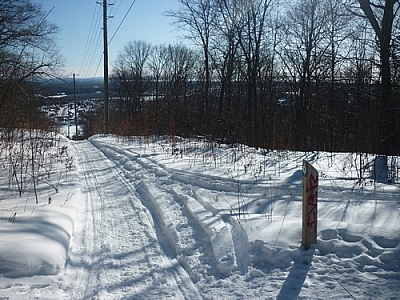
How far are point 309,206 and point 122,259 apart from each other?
91.6 inches

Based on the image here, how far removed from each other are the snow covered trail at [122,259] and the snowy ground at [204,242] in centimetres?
1

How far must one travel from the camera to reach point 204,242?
452 centimetres

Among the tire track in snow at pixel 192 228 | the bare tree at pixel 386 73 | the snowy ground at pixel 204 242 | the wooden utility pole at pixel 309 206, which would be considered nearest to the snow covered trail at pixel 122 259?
the snowy ground at pixel 204 242

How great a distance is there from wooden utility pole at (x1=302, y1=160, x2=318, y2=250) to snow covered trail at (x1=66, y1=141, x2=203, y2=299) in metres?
1.40

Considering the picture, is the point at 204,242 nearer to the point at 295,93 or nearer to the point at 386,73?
the point at 386,73

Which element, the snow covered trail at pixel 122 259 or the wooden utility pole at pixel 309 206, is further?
the wooden utility pole at pixel 309 206

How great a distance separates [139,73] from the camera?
5372cm

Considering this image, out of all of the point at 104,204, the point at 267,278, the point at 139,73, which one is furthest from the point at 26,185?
the point at 139,73

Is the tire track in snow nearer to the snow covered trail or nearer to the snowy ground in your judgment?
the snowy ground

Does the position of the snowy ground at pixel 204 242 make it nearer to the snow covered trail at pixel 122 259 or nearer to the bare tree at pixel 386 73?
the snow covered trail at pixel 122 259

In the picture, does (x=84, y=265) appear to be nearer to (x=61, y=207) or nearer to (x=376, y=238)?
(x=61, y=207)

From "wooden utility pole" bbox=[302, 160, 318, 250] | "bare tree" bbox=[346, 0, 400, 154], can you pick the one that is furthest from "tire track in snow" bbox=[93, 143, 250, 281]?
"bare tree" bbox=[346, 0, 400, 154]

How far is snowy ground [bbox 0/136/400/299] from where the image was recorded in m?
3.36

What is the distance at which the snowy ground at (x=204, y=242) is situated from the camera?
3.36 meters
